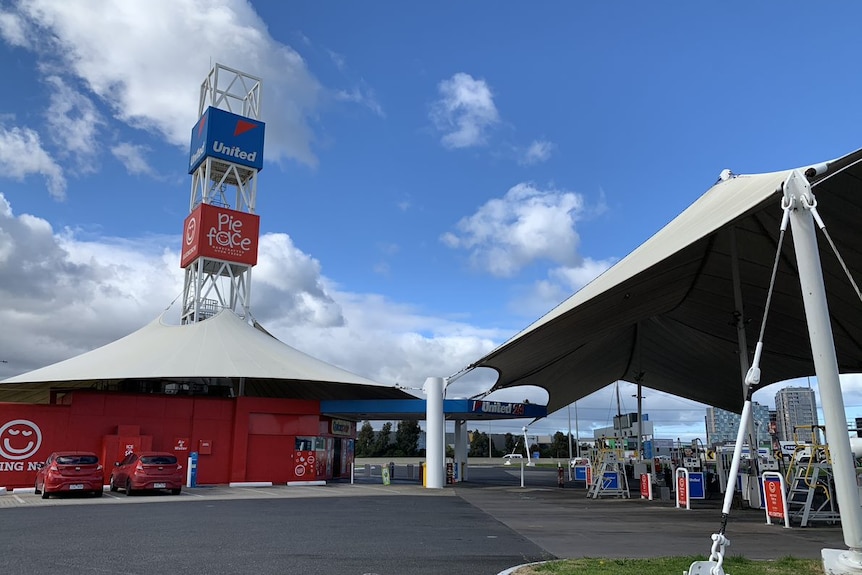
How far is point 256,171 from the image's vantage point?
116ft

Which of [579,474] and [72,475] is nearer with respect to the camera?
[72,475]

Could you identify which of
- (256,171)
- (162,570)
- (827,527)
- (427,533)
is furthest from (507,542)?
(256,171)

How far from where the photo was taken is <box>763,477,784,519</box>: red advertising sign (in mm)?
15266

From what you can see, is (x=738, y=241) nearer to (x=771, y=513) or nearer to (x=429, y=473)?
(x=771, y=513)

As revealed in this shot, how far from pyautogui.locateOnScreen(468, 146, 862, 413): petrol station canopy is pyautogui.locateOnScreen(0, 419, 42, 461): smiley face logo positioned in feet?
51.8

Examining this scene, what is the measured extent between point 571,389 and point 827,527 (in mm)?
18548

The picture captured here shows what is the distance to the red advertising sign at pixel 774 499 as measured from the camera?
50.1ft

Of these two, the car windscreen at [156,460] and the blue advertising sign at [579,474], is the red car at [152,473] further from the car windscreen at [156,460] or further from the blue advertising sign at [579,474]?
the blue advertising sign at [579,474]

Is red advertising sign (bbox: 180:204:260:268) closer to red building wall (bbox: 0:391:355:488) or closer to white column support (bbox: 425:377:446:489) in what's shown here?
red building wall (bbox: 0:391:355:488)

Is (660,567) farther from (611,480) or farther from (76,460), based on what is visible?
(76,460)

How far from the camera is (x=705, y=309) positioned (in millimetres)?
24219

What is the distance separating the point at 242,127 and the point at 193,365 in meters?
14.6

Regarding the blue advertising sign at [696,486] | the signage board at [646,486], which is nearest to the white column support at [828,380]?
the blue advertising sign at [696,486]

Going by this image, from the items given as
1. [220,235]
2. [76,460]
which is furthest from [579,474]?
[76,460]
